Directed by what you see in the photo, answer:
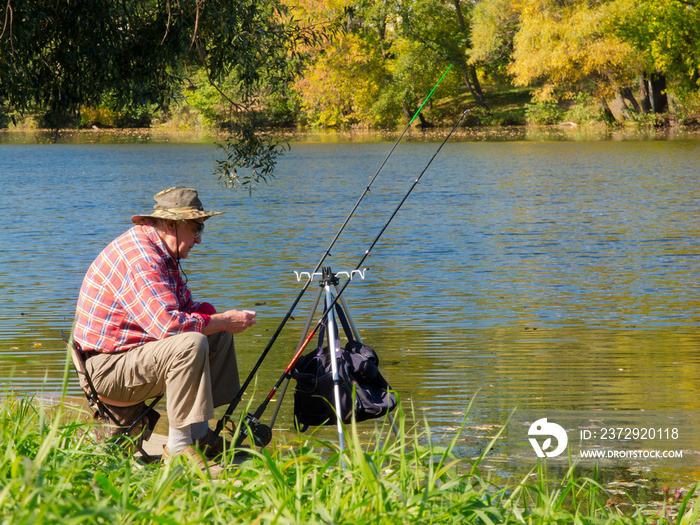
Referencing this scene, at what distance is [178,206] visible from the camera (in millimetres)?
3785

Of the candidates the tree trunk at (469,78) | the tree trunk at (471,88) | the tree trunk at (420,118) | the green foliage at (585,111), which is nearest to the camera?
the green foliage at (585,111)

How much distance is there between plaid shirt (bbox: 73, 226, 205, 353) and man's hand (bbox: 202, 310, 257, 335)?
51 millimetres

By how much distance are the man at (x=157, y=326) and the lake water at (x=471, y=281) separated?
0.59 meters

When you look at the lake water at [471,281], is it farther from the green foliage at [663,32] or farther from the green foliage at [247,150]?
the green foliage at [663,32]

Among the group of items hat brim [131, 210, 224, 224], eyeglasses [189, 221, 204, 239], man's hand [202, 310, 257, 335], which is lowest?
man's hand [202, 310, 257, 335]

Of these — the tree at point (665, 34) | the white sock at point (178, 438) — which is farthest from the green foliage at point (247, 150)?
the tree at point (665, 34)

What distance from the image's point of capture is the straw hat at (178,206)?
147 inches

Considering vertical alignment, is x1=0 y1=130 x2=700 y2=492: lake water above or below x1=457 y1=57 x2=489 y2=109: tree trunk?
below

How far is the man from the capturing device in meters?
3.58

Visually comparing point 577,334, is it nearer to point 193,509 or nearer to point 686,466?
point 686,466

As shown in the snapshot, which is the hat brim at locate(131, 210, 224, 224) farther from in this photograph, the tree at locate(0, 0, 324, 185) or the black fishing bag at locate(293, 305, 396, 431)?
the tree at locate(0, 0, 324, 185)

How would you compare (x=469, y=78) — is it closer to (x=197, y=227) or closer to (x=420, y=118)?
(x=420, y=118)

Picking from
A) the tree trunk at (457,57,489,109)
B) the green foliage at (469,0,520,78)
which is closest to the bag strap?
the green foliage at (469,0,520,78)

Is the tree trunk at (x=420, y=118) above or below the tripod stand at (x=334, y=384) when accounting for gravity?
below
